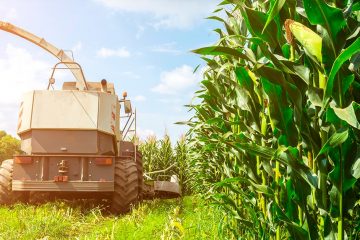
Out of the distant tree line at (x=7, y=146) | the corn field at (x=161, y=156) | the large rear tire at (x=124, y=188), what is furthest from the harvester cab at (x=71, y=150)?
the distant tree line at (x=7, y=146)

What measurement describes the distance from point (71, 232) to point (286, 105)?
4679 mm

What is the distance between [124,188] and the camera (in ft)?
25.5

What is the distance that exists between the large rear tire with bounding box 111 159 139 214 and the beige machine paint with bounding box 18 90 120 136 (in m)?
1.00

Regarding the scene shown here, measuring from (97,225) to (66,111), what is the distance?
243cm

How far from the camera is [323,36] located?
6.07 ft

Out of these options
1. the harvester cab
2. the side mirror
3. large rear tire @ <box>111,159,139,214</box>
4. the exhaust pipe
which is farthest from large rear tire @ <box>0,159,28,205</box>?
the side mirror

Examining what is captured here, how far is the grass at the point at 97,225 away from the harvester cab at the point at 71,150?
0.38 metres

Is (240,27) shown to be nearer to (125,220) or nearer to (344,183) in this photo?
(344,183)

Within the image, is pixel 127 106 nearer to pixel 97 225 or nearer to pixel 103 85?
pixel 103 85

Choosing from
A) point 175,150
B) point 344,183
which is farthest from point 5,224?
point 175,150

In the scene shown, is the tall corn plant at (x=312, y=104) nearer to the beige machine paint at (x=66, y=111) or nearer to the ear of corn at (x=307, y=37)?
the ear of corn at (x=307, y=37)

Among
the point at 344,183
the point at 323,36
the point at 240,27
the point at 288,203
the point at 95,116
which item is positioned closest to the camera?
the point at 323,36

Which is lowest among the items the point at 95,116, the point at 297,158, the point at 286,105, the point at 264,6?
the point at 297,158

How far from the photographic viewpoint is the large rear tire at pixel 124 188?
774 cm
